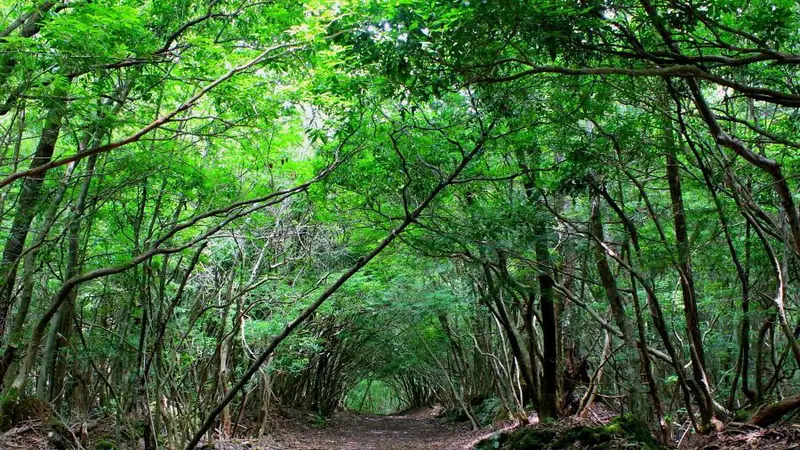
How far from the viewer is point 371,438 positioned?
21047 millimetres

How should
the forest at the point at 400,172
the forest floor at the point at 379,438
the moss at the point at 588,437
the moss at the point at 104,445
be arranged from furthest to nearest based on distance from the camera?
the moss at the point at 104,445, the moss at the point at 588,437, the forest floor at the point at 379,438, the forest at the point at 400,172

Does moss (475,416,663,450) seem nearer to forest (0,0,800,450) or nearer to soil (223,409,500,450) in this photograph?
forest (0,0,800,450)

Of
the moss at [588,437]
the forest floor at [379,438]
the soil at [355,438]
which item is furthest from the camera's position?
the soil at [355,438]

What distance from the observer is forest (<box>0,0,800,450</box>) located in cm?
480

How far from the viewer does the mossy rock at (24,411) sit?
8302mm

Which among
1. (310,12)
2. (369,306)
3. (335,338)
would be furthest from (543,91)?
(335,338)

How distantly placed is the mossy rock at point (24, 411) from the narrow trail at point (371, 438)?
555cm

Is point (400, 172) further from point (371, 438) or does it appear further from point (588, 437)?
point (371, 438)

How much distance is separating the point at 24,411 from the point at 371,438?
45.8 feet

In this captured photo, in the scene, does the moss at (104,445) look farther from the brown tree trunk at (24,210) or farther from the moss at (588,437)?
the moss at (588,437)

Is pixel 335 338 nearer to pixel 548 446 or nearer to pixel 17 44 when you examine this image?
pixel 548 446

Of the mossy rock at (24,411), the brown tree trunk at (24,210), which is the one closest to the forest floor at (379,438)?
the mossy rock at (24,411)

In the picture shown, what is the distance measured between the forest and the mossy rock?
35 millimetres

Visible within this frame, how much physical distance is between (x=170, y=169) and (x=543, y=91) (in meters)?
4.89
